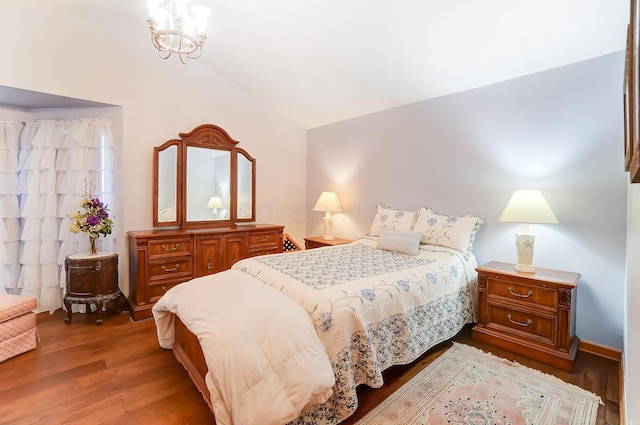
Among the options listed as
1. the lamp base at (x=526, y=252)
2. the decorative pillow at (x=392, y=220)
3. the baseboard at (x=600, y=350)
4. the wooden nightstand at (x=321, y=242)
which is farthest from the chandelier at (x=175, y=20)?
the baseboard at (x=600, y=350)

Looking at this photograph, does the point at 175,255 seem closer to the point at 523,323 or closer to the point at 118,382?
the point at 118,382

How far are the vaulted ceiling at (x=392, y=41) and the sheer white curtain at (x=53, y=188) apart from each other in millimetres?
1210

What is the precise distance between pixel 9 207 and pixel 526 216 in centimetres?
486

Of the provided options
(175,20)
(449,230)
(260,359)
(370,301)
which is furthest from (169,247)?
(449,230)

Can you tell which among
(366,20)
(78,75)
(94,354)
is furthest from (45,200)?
(366,20)

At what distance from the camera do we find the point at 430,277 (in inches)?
89.9

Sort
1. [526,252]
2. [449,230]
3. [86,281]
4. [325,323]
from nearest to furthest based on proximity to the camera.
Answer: [325,323], [526,252], [86,281], [449,230]

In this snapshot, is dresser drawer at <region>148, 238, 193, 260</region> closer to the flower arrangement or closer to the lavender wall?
the flower arrangement

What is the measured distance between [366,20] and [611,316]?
3063 millimetres

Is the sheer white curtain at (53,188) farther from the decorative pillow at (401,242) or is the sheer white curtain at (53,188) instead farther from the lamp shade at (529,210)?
the lamp shade at (529,210)

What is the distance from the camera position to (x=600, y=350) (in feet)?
7.64

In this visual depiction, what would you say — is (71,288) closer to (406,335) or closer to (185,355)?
(185,355)

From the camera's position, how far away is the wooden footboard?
68.4 inches

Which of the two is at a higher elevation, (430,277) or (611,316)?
(430,277)
